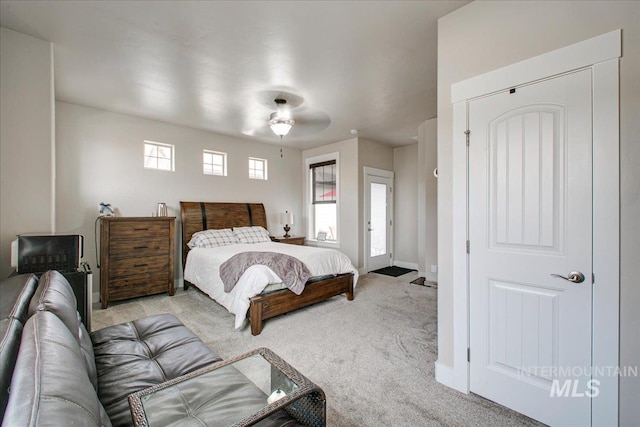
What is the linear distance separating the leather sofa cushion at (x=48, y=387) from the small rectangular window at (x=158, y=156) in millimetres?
4125

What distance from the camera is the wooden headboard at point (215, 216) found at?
4625 millimetres

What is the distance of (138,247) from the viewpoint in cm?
396

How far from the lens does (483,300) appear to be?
190 cm

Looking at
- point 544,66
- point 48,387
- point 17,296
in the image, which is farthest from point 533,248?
point 17,296

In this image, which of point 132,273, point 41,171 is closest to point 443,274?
point 41,171

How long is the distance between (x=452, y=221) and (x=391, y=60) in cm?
173

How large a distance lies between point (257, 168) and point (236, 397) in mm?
4964

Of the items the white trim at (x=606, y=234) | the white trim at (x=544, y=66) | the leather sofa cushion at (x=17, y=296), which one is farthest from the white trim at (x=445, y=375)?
the leather sofa cushion at (x=17, y=296)

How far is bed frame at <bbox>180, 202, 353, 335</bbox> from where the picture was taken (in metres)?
3.02

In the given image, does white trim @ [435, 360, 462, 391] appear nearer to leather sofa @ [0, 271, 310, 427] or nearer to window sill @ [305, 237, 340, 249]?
leather sofa @ [0, 271, 310, 427]

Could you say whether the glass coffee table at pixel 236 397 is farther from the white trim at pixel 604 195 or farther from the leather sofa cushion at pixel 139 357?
the white trim at pixel 604 195

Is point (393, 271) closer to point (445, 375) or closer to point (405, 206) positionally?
point (405, 206)

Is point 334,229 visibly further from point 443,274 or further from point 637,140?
point 637,140

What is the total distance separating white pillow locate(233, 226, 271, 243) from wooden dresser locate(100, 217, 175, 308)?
1043 millimetres
